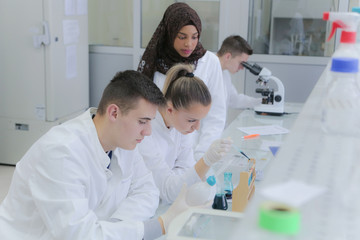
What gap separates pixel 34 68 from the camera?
3994mm

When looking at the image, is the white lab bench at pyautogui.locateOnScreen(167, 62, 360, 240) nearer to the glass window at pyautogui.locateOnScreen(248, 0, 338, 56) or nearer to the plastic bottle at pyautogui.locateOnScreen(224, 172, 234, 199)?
the plastic bottle at pyautogui.locateOnScreen(224, 172, 234, 199)

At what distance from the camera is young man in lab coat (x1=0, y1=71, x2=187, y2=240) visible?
1.50m

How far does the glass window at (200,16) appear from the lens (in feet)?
14.4

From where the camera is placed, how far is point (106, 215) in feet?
5.90

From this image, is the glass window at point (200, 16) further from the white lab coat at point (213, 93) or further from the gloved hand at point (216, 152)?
the gloved hand at point (216, 152)

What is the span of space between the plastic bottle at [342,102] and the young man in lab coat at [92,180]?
A: 78 cm

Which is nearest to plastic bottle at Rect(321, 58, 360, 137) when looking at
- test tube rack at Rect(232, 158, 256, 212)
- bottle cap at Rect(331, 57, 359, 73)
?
bottle cap at Rect(331, 57, 359, 73)

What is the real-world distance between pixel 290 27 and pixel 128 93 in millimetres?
2951

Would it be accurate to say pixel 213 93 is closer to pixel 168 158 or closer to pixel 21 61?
pixel 168 158

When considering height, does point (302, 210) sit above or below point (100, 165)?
above

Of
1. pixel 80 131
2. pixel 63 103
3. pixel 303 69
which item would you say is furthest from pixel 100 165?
pixel 303 69

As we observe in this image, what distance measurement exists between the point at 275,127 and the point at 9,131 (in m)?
2.28

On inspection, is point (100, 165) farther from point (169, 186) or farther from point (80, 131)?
point (169, 186)

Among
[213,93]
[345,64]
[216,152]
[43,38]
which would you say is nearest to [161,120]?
[216,152]
